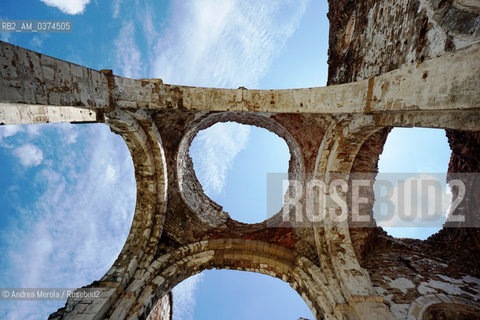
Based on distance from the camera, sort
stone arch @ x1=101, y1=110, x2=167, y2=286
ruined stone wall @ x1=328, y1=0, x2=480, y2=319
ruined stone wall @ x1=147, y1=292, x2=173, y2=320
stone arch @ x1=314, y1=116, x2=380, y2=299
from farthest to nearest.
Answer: ruined stone wall @ x1=147, y1=292, x2=173, y2=320
stone arch @ x1=101, y1=110, x2=167, y2=286
stone arch @ x1=314, y1=116, x2=380, y2=299
ruined stone wall @ x1=328, y1=0, x2=480, y2=319

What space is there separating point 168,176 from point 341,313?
4.37 m

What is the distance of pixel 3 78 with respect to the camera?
204 cm

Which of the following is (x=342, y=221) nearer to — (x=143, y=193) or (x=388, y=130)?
(x=388, y=130)

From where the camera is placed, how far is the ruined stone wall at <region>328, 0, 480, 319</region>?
2.24 metres

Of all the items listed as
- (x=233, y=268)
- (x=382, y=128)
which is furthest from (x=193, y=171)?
(x=382, y=128)

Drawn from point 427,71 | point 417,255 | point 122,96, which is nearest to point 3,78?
point 122,96

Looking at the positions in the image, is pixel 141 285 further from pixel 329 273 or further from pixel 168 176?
pixel 329 273

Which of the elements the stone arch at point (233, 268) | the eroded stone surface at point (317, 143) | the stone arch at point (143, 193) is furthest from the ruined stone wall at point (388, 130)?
the stone arch at point (143, 193)

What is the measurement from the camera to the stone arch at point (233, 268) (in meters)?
4.18

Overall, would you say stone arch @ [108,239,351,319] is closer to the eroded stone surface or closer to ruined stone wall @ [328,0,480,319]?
the eroded stone surface

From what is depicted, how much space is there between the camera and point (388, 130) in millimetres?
5234

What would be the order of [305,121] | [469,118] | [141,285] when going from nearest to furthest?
[469,118], [141,285], [305,121]

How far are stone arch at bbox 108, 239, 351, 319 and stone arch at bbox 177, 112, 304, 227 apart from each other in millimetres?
820

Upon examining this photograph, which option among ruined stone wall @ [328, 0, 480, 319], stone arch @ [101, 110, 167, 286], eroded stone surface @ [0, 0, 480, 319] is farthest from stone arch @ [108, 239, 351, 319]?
ruined stone wall @ [328, 0, 480, 319]
